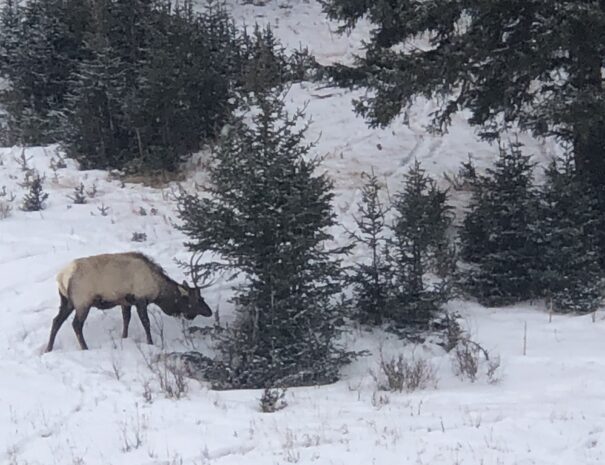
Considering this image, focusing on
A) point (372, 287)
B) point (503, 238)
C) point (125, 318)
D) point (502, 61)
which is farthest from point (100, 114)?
point (503, 238)

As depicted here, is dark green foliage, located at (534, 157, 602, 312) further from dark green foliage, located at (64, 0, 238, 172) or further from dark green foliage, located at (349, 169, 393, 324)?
dark green foliage, located at (64, 0, 238, 172)

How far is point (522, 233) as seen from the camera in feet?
39.4

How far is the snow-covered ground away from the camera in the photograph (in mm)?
7461

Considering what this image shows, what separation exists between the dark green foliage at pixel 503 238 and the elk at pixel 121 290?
11.7 ft

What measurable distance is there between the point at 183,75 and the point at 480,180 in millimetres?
5273

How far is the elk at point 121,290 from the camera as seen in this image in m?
10.4

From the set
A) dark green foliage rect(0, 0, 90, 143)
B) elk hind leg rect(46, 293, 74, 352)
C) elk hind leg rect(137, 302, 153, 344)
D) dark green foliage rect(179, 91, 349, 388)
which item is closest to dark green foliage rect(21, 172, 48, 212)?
dark green foliage rect(0, 0, 90, 143)

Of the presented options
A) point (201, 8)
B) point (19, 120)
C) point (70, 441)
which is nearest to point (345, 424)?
point (70, 441)

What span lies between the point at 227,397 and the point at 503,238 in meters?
4.83

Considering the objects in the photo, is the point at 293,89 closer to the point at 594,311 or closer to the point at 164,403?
the point at 594,311

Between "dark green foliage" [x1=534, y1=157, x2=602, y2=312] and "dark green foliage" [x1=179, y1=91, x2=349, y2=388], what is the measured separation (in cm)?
294

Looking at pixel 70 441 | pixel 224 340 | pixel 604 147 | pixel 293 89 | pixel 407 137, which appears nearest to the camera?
pixel 70 441

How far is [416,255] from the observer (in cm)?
1161

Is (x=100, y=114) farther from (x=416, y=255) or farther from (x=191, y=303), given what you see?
(x=416, y=255)
